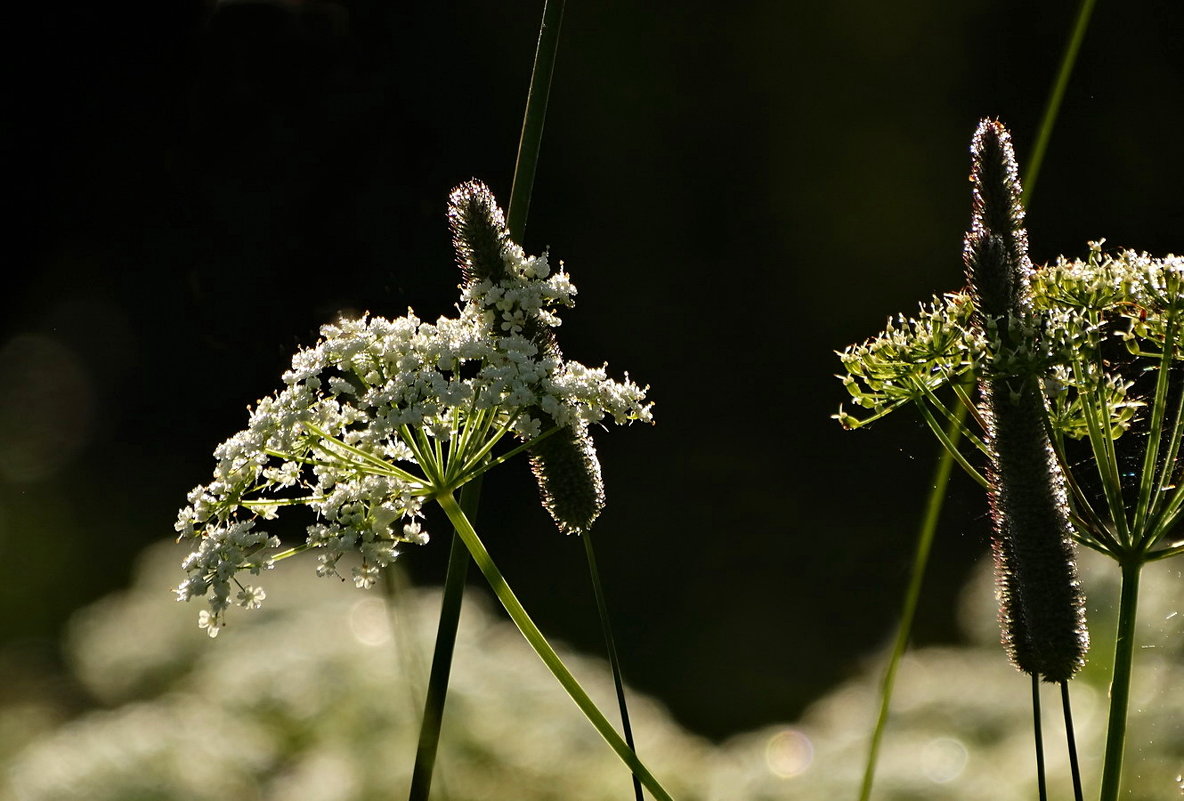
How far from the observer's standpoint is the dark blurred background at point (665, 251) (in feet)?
13.3

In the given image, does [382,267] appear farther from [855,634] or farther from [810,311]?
[855,634]

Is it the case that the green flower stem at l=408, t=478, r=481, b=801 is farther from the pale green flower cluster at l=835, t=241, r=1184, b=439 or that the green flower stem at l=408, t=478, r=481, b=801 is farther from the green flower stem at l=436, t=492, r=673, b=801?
the pale green flower cluster at l=835, t=241, r=1184, b=439

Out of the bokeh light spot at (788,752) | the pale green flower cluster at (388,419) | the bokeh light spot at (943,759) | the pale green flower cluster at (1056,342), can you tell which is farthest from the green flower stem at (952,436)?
the bokeh light spot at (788,752)

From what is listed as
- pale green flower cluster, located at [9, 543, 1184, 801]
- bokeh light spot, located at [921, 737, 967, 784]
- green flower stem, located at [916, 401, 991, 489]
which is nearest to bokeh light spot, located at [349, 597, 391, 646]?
pale green flower cluster, located at [9, 543, 1184, 801]

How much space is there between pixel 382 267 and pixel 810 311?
1.83m

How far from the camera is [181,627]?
3045 millimetres

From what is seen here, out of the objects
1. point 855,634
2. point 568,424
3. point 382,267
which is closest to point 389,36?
point 382,267

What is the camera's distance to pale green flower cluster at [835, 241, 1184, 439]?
1147 millimetres

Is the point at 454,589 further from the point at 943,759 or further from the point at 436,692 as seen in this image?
the point at 943,759

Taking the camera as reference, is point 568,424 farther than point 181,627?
No

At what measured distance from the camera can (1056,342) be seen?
1143 mm

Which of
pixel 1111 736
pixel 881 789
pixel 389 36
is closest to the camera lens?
pixel 1111 736

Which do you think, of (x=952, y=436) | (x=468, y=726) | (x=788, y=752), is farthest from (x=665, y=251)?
(x=952, y=436)

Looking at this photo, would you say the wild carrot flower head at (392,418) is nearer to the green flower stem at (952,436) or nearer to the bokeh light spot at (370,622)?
the green flower stem at (952,436)
